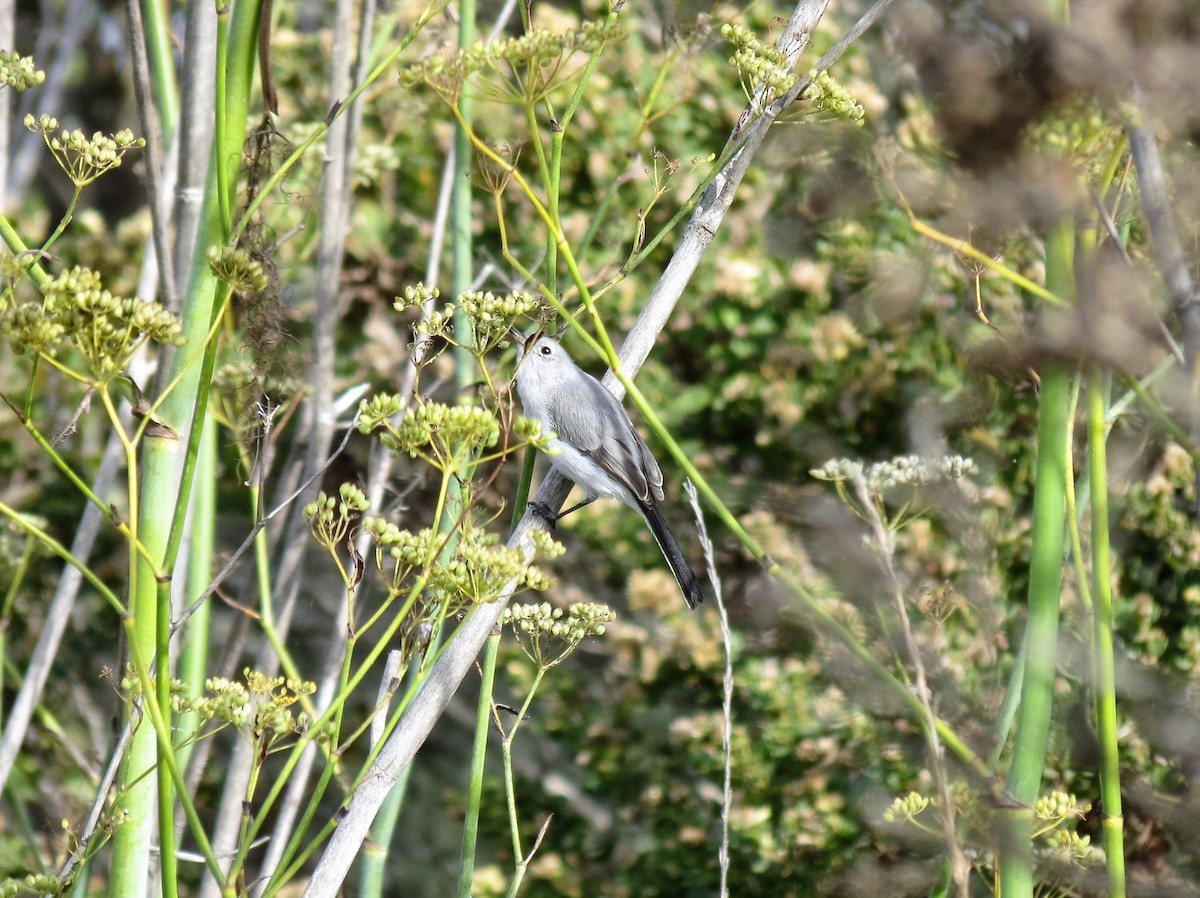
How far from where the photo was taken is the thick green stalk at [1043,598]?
140 centimetres

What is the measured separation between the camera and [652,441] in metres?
4.15

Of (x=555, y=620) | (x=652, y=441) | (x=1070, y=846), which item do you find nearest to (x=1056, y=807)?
(x=1070, y=846)

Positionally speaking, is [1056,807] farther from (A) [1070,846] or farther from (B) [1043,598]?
(B) [1043,598]

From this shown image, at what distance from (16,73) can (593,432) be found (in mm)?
1891

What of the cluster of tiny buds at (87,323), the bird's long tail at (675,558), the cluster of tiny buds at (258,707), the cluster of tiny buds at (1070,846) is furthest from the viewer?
the bird's long tail at (675,558)

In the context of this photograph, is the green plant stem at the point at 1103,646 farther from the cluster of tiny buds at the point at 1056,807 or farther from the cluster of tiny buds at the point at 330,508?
the cluster of tiny buds at the point at 330,508

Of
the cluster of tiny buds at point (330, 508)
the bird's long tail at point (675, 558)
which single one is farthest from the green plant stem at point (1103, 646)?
the bird's long tail at point (675, 558)

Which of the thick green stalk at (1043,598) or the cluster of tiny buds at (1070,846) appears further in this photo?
the cluster of tiny buds at (1070,846)

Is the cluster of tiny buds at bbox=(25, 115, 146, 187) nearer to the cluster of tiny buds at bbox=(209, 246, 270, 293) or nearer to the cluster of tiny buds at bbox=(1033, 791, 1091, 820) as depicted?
the cluster of tiny buds at bbox=(209, 246, 270, 293)

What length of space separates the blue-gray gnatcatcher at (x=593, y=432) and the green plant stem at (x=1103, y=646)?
1.61 meters

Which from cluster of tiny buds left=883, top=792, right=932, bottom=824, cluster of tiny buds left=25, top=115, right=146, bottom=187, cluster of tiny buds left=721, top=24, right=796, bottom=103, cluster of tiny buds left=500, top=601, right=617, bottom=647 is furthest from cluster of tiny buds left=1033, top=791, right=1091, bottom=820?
cluster of tiny buds left=25, top=115, right=146, bottom=187

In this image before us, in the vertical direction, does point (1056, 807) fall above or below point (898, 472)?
below

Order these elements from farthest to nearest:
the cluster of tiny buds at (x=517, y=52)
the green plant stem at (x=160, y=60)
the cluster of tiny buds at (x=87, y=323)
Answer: the green plant stem at (x=160, y=60) < the cluster of tiny buds at (x=517, y=52) < the cluster of tiny buds at (x=87, y=323)

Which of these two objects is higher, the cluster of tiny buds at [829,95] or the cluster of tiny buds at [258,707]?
the cluster of tiny buds at [829,95]
